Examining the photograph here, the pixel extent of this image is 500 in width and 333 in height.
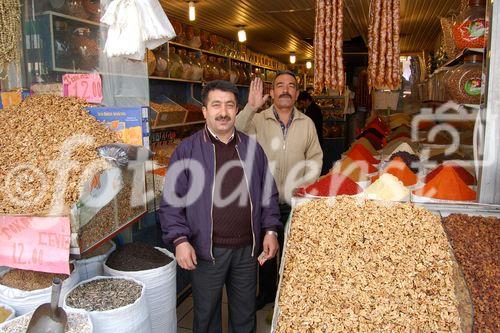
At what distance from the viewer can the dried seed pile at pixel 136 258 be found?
6.36 feet

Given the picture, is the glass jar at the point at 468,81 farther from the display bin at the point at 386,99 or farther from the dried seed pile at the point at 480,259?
the display bin at the point at 386,99

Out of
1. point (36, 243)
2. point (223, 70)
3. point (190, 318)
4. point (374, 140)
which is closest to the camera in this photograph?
point (36, 243)

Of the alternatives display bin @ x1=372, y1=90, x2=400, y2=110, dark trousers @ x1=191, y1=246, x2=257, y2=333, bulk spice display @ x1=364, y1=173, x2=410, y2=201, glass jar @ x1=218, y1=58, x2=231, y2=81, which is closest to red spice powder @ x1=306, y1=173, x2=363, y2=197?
bulk spice display @ x1=364, y1=173, x2=410, y2=201

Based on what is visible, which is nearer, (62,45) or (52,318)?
(52,318)

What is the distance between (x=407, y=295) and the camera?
1.37 meters

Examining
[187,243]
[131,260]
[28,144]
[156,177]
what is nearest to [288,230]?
[187,243]

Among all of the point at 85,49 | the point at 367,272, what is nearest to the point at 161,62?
the point at 85,49

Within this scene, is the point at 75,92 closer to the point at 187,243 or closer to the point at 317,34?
the point at 187,243

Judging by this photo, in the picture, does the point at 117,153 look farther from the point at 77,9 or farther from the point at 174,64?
the point at 174,64

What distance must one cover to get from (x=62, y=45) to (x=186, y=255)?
1528 millimetres

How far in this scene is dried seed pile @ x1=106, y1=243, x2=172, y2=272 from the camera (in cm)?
194

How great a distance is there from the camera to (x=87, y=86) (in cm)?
208

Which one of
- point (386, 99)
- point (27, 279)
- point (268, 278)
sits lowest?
point (268, 278)

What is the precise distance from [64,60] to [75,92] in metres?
0.51
